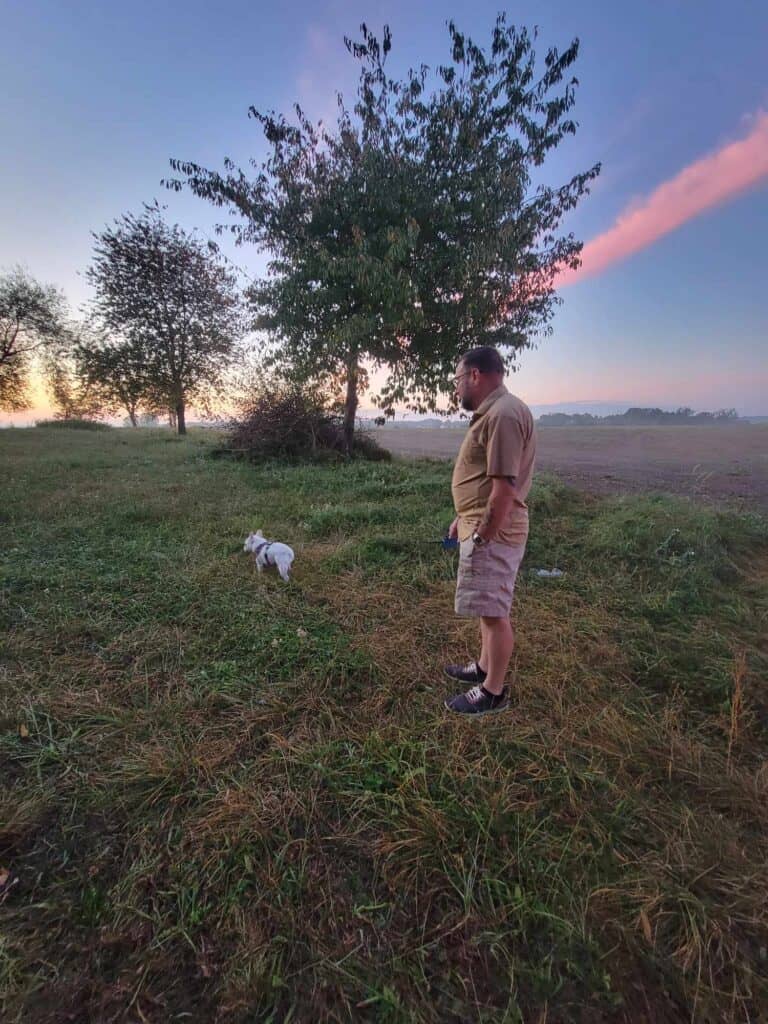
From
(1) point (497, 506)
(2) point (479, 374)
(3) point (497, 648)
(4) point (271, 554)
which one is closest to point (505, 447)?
(1) point (497, 506)

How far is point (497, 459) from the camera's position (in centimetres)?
192

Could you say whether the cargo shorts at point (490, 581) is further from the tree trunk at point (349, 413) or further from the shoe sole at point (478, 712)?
the tree trunk at point (349, 413)

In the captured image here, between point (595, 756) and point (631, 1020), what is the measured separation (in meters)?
0.90

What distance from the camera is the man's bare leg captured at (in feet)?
7.08

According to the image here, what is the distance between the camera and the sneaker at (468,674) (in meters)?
2.48

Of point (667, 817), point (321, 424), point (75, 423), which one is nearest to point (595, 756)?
point (667, 817)

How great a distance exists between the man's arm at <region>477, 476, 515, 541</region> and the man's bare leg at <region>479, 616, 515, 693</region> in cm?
52

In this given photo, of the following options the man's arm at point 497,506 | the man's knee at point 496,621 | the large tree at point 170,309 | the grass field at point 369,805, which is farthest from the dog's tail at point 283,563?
the large tree at point 170,309

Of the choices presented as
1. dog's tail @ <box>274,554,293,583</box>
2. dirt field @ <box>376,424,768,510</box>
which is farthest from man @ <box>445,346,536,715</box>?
dirt field @ <box>376,424,768,510</box>

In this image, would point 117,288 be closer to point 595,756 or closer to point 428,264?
point 428,264

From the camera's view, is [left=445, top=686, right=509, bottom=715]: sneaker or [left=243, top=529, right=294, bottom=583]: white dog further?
[left=243, top=529, right=294, bottom=583]: white dog

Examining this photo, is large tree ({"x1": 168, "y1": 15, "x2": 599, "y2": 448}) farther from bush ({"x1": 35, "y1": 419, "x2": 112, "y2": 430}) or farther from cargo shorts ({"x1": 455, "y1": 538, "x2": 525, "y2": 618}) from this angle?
bush ({"x1": 35, "y1": 419, "x2": 112, "y2": 430})

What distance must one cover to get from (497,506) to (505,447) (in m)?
0.29

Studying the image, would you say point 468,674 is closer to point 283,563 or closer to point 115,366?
point 283,563
